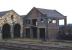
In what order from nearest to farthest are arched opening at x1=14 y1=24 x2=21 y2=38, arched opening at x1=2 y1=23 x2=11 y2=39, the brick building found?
the brick building → arched opening at x1=2 y1=23 x2=11 y2=39 → arched opening at x1=14 y1=24 x2=21 y2=38

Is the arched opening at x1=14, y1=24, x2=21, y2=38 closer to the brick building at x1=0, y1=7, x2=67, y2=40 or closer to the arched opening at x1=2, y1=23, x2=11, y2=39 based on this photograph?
the brick building at x1=0, y1=7, x2=67, y2=40

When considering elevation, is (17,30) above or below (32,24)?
below

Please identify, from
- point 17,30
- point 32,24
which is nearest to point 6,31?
point 17,30

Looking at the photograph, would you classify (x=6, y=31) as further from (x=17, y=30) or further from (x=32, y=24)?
(x=32, y=24)

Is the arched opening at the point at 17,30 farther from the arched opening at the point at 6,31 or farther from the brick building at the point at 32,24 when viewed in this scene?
the arched opening at the point at 6,31

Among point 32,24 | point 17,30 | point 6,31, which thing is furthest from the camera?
point 17,30

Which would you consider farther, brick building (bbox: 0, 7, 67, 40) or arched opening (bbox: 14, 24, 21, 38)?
arched opening (bbox: 14, 24, 21, 38)

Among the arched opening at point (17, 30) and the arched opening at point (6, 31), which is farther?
the arched opening at point (17, 30)

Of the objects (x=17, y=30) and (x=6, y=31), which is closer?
(x=6, y=31)

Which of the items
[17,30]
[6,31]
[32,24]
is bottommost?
[6,31]

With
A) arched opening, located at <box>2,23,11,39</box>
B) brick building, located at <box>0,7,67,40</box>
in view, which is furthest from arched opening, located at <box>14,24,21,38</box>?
arched opening, located at <box>2,23,11,39</box>

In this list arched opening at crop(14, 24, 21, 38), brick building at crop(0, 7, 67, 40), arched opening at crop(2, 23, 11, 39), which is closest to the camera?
brick building at crop(0, 7, 67, 40)

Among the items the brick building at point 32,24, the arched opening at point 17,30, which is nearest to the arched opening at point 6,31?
the brick building at point 32,24

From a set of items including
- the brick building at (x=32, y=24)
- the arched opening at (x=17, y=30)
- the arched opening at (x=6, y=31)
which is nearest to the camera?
the brick building at (x=32, y=24)
